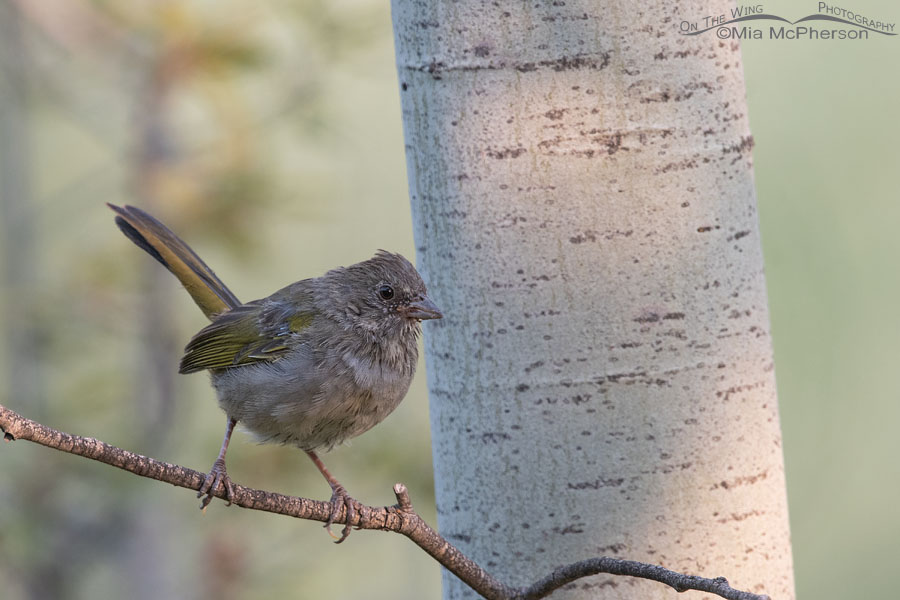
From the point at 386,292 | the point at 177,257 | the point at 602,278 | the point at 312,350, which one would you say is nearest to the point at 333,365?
the point at 312,350

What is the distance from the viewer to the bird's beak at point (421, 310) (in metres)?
2.23

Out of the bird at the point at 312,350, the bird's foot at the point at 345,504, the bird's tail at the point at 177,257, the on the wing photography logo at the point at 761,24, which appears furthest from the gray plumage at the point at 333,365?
the on the wing photography logo at the point at 761,24

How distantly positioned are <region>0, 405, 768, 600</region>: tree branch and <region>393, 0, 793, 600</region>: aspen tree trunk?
19 cm

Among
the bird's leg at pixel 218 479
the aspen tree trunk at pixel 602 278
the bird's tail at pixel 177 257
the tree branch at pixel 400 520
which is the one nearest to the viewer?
the tree branch at pixel 400 520

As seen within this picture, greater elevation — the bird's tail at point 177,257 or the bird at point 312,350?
the bird's tail at point 177,257

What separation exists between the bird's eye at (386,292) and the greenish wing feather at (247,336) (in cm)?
22

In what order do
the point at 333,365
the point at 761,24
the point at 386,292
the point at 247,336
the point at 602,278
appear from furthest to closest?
the point at 247,336
the point at 386,292
the point at 333,365
the point at 761,24
the point at 602,278

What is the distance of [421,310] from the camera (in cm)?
252

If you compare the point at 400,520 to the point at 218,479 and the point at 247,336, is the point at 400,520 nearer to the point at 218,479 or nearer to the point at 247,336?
the point at 218,479

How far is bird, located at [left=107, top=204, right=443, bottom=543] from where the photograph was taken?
8.59 feet

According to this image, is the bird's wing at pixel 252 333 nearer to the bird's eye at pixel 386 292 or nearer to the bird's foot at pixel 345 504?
the bird's eye at pixel 386 292

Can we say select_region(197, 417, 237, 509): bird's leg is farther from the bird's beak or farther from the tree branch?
the bird's beak

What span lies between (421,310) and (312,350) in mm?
393

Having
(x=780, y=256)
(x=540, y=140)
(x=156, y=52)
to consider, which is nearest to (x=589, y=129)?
(x=540, y=140)
